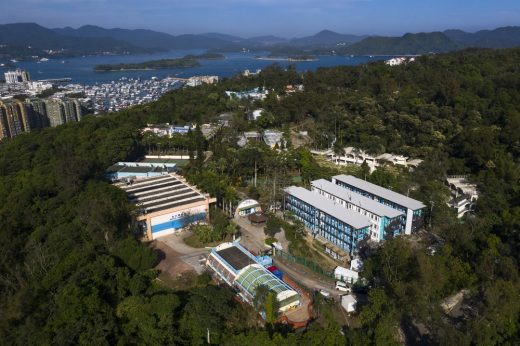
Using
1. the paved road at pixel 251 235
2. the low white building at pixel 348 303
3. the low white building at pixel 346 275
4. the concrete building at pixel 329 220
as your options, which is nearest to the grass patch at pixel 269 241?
the paved road at pixel 251 235

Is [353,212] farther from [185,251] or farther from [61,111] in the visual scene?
[61,111]

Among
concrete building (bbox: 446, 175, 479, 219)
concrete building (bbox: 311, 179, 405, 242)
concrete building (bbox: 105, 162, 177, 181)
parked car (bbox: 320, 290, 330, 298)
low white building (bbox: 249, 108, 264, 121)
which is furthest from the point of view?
low white building (bbox: 249, 108, 264, 121)

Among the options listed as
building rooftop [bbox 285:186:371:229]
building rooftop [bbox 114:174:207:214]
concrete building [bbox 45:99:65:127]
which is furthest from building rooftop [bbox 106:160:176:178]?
concrete building [bbox 45:99:65:127]

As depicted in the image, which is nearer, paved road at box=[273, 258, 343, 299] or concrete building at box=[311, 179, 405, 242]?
paved road at box=[273, 258, 343, 299]

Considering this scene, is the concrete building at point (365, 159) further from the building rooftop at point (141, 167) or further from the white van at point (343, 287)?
the white van at point (343, 287)

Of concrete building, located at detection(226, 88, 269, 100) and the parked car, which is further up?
concrete building, located at detection(226, 88, 269, 100)

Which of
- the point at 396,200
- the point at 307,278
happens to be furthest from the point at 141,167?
the point at 396,200

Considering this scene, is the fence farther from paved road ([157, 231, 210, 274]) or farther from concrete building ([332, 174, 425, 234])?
concrete building ([332, 174, 425, 234])
